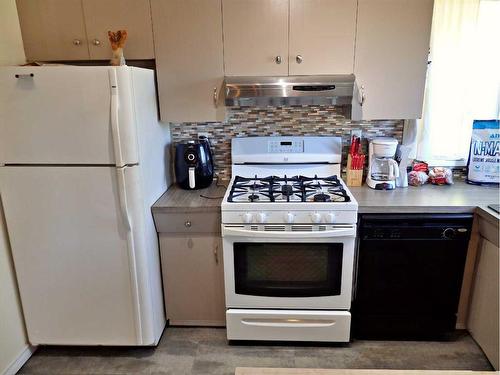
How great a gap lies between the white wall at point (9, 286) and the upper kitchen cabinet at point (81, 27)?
0.07m

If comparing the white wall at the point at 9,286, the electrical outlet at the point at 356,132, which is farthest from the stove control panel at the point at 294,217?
the white wall at the point at 9,286

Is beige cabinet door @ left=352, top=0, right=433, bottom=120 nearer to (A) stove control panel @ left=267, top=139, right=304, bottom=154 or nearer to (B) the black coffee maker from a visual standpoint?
(A) stove control panel @ left=267, top=139, right=304, bottom=154

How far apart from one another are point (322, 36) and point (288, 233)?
1135 millimetres

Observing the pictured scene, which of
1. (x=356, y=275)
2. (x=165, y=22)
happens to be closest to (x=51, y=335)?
(x=356, y=275)

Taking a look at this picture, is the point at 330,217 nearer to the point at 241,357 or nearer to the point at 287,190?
the point at 287,190

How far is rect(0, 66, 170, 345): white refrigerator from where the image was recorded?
173 centimetres

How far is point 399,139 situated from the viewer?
8.04ft

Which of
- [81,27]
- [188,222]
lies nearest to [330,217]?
[188,222]

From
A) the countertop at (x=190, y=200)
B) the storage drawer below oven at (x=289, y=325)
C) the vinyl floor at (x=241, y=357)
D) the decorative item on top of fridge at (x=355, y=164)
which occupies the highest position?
the decorative item on top of fridge at (x=355, y=164)

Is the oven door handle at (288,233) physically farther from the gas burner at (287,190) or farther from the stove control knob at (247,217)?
the gas burner at (287,190)

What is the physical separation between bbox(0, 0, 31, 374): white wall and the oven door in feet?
3.94

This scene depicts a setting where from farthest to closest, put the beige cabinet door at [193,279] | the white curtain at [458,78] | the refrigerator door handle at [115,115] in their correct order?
the white curtain at [458,78], the beige cabinet door at [193,279], the refrigerator door handle at [115,115]

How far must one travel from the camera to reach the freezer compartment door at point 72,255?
1839mm

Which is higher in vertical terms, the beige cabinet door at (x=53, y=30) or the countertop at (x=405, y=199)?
the beige cabinet door at (x=53, y=30)
